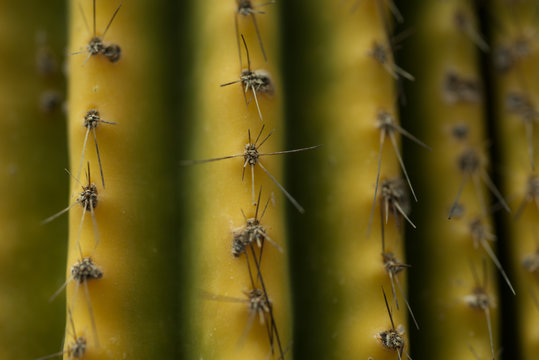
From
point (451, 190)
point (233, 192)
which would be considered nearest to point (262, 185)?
point (233, 192)

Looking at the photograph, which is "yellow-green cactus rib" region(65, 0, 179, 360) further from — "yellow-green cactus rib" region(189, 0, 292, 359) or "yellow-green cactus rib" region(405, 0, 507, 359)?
"yellow-green cactus rib" region(405, 0, 507, 359)

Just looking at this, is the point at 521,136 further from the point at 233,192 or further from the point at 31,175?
the point at 31,175

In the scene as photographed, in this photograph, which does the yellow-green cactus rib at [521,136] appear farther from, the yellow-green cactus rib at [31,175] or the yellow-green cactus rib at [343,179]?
the yellow-green cactus rib at [31,175]

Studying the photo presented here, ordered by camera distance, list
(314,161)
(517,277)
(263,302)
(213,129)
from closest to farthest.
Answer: (263,302) → (213,129) → (314,161) → (517,277)

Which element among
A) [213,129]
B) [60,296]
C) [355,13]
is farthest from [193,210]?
[355,13]

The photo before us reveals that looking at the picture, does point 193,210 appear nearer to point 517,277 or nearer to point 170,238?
point 170,238
